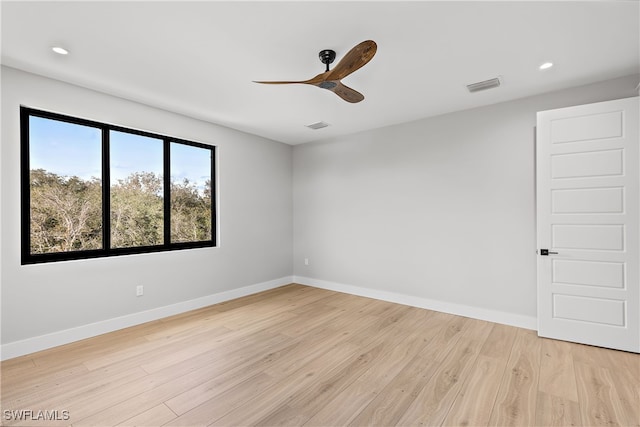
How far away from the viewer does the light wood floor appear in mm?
1902

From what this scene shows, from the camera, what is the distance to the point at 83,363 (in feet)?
8.38

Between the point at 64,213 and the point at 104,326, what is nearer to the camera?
the point at 64,213

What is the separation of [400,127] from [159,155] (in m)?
3.43

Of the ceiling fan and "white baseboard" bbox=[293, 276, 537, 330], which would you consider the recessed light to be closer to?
the ceiling fan

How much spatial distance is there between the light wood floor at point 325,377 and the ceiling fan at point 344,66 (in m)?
2.40

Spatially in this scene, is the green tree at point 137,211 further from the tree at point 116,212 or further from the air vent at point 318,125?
the air vent at point 318,125

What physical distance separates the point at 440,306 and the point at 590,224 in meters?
1.90

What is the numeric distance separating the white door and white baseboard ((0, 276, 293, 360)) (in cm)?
410

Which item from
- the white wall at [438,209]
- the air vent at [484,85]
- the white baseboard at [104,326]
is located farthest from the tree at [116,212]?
the air vent at [484,85]

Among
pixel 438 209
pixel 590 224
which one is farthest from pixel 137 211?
pixel 590 224

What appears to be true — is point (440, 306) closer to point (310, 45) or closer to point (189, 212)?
point (310, 45)

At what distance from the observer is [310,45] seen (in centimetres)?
232

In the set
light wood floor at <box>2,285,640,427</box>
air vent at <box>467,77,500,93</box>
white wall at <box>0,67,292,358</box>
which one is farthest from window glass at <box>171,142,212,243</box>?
air vent at <box>467,77,500,93</box>

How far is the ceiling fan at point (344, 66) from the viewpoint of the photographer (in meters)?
1.91
